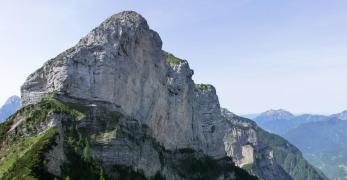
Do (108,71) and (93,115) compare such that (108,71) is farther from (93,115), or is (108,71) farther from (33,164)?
(33,164)

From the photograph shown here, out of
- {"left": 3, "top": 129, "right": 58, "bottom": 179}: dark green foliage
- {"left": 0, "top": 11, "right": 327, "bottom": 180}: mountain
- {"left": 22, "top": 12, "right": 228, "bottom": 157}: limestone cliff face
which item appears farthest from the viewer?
{"left": 22, "top": 12, "right": 228, "bottom": 157}: limestone cliff face

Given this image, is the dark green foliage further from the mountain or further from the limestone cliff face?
the limestone cliff face

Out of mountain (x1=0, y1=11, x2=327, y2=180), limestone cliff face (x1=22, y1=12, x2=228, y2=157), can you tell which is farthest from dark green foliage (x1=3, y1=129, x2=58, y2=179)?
limestone cliff face (x1=22, y1=12, x2=228, y2=157)

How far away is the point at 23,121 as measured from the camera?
148m

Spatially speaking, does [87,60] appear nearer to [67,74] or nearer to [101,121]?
[67,74]

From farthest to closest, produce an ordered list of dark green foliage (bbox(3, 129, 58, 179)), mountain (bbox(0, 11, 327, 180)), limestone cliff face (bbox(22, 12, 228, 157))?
1. limestone cliff face (bbox(22, 12, 228, 157))
2. mountain (bbox(0, 11, 327, 180))
3. dark green foliage (bbox(3, 129, 58, 179))

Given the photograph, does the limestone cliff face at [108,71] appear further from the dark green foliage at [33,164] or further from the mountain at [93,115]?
the dark green foliage at [33,164]

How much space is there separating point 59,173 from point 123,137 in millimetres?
34204

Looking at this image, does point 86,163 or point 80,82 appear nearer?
point 86,163

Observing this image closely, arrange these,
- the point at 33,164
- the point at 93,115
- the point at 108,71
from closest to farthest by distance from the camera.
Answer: the point at 33,164 < the point at 93,115 < the point at 108,71

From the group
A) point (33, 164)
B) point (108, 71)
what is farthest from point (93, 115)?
point (33, 164)

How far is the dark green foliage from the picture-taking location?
115238 mm

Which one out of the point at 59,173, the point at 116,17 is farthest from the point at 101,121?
the point at 116,17

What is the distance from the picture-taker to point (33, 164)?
118 m
